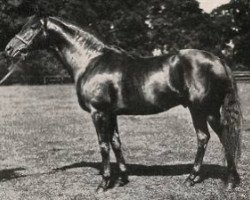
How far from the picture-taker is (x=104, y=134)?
8477 millimetres

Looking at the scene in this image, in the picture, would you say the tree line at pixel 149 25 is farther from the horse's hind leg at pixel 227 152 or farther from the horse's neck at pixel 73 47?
the horse's hind leg at pixel 227 152

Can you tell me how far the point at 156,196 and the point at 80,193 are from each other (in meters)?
1.22

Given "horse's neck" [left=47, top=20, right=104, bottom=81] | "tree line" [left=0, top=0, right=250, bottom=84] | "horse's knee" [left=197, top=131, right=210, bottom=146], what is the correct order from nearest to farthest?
"horse's knee" [left=197, top=131, right=210, bottom=146] → "horse's neck" [left=47, top=20, right=104, bottom=81] → "tree line" [left=0, top=0, right=250, bottom=84]

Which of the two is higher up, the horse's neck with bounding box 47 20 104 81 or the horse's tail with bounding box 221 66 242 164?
the horse's neck with bounding box 47 20 104 81

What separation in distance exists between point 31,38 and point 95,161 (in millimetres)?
3238

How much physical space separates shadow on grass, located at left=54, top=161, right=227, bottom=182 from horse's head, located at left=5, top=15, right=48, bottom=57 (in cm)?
252

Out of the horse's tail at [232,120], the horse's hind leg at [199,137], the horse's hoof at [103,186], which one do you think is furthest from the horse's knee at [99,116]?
the horse's tail at [232,120]

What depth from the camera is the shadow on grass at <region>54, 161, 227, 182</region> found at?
929 cm

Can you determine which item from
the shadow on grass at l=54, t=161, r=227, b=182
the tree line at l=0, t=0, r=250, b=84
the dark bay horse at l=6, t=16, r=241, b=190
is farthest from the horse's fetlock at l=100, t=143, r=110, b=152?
the tree line at l=0, t=0, r=250, b=84

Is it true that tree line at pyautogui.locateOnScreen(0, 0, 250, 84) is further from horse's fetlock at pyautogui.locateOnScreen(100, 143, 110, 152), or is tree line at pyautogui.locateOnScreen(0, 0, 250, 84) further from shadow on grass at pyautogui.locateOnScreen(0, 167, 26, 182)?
horse's fetlock at pyautogui.locateOnScreen(100, 143, 110, 152)

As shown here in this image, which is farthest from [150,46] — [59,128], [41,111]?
[59,128]

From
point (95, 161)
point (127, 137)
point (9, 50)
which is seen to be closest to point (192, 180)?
point (95, 161)

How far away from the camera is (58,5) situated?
187 feet

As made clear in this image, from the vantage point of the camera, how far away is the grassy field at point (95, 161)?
8.20 metres
